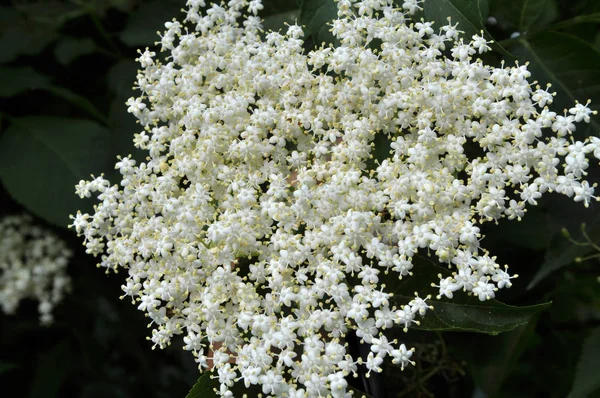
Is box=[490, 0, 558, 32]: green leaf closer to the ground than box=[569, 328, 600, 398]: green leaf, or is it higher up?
higher up

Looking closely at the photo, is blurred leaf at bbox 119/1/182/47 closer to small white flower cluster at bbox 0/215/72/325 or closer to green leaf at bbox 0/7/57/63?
green leaf at bbox 0/7/57/63

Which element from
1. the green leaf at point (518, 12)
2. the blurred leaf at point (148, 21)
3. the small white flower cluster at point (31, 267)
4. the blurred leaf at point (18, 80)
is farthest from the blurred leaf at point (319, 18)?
the small white flower cluster at point (31, 267)

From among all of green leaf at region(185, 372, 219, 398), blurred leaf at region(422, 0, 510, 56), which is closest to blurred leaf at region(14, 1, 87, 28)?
blurred leaf at region(422, 0, 510, 56)

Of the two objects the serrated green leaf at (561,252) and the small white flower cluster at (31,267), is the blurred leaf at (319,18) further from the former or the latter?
the small white flower cluster at (31,267)

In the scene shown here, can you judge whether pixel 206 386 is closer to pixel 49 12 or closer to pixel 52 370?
pixel 52 370

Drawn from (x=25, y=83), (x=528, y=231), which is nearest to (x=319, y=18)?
(x=528, y=231)

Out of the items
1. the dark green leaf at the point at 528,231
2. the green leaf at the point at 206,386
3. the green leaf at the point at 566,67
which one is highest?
the green leaf at the point at 566,67

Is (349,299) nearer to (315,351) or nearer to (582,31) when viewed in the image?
(315,351)
